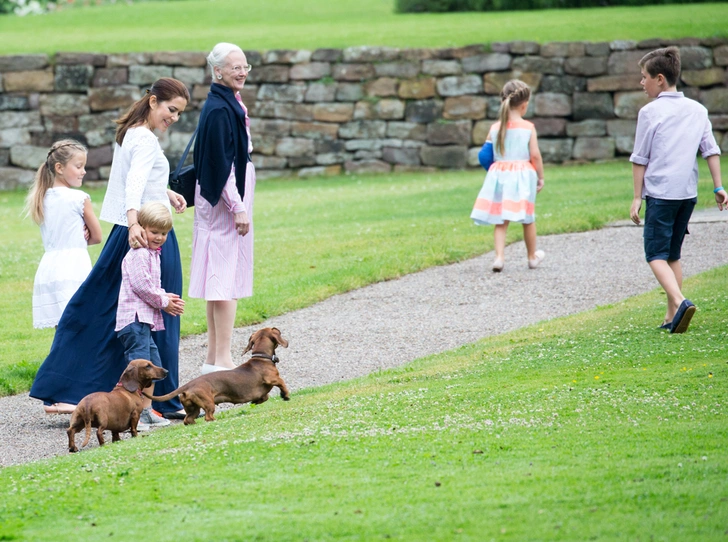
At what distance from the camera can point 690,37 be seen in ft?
62.0

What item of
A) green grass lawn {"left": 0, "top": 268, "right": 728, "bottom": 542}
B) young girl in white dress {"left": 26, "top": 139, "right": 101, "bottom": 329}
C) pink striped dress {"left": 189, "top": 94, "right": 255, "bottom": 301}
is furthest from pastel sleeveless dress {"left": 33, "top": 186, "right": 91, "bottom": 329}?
green grass lawn {"left": 0, "top": 268, "right": 728, "bottom": 542}

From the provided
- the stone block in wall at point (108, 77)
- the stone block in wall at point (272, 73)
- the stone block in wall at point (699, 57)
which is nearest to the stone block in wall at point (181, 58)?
the stone block in wall at point (108, 77)

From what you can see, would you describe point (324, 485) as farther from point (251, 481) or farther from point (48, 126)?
point (48, 126)

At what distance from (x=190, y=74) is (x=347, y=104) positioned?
3.21 metres

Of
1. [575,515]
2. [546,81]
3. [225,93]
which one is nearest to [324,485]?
[575,515]

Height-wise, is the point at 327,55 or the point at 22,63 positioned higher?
the point at 327,55

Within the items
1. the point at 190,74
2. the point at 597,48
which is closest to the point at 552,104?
the point at 597,48

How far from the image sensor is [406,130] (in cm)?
2000

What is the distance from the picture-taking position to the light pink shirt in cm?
690

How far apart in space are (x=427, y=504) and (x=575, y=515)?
1.87 ft

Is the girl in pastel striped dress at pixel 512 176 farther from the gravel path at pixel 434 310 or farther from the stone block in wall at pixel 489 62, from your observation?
the stone block in wall at pixel 489 62

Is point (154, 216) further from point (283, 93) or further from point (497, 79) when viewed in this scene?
point (283, 93)

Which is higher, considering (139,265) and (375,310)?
(139,265)

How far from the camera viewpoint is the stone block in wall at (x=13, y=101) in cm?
2022
